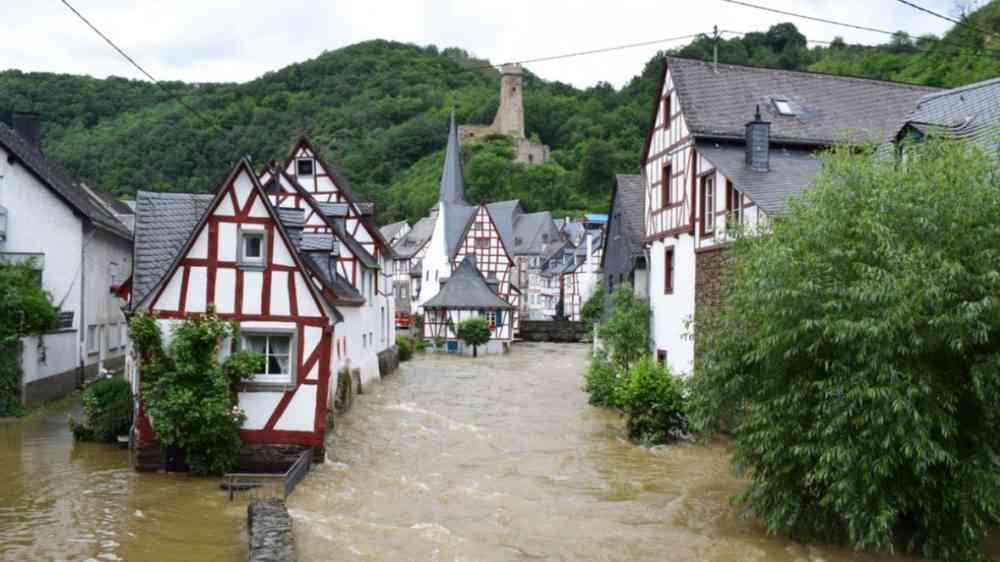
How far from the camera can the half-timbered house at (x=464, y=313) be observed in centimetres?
4962

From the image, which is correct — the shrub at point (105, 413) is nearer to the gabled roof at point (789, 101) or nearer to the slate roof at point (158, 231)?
the slate roof at point (158, 231)

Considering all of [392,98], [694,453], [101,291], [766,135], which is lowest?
[694,453]

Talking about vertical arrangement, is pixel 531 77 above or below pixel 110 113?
above

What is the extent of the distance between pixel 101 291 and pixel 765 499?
22684 millimetres

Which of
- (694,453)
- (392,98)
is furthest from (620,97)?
(694,453)

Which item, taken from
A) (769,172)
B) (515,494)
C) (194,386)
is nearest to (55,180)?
(194,386)

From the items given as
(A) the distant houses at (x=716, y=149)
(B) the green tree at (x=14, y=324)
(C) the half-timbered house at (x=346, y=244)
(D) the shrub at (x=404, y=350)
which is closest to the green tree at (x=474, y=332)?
(D) the shrub at (x=404, y=350)

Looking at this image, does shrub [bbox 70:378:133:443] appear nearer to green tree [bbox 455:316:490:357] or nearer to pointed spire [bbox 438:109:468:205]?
green tree [bbox 455:316:490:357]

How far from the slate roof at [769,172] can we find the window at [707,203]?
61 centimetres

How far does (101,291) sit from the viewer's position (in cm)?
2831

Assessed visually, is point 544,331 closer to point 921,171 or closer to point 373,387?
point 373,387

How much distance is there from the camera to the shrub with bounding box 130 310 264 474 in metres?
14.7

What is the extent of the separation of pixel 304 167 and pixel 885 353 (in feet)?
81.1

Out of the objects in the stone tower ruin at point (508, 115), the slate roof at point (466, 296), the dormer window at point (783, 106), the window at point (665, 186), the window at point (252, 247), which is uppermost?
the stone tower ruin at point (508, 115)
